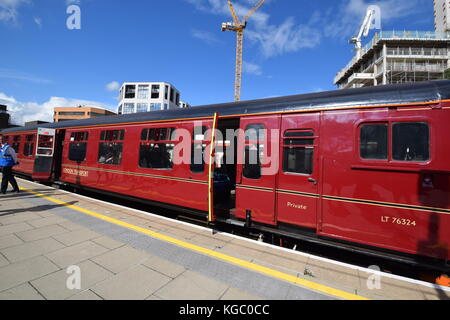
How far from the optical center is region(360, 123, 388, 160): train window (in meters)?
3.40

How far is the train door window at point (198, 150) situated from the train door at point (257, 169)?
3.29 feet

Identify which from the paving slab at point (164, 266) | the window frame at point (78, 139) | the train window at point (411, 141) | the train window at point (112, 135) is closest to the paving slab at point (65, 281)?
the paving slab at point (164, 266)

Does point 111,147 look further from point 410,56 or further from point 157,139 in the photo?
point 410,56

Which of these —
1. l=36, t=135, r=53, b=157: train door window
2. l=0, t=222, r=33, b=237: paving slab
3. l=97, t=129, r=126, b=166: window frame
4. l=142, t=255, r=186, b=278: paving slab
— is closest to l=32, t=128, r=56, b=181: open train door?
l=36, t=135, r=53, b=157: train door window

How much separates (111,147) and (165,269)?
5417 millimetres

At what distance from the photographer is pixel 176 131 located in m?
5.62

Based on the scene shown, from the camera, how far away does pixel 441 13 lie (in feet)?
193

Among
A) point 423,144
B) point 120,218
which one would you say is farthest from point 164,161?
point 423,144

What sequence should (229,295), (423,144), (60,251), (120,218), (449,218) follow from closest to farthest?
(229,295) < (449,218) < (423,144) < (60,251) < (120,218)

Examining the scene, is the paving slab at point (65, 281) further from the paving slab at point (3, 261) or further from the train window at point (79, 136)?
the train window at point (79, 136)

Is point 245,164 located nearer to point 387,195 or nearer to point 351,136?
point 351,136

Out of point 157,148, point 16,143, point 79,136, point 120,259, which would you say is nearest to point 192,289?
point 120,259

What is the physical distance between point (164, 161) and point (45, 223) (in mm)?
3043

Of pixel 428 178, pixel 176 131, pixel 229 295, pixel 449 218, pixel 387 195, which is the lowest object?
pixel 229 295
